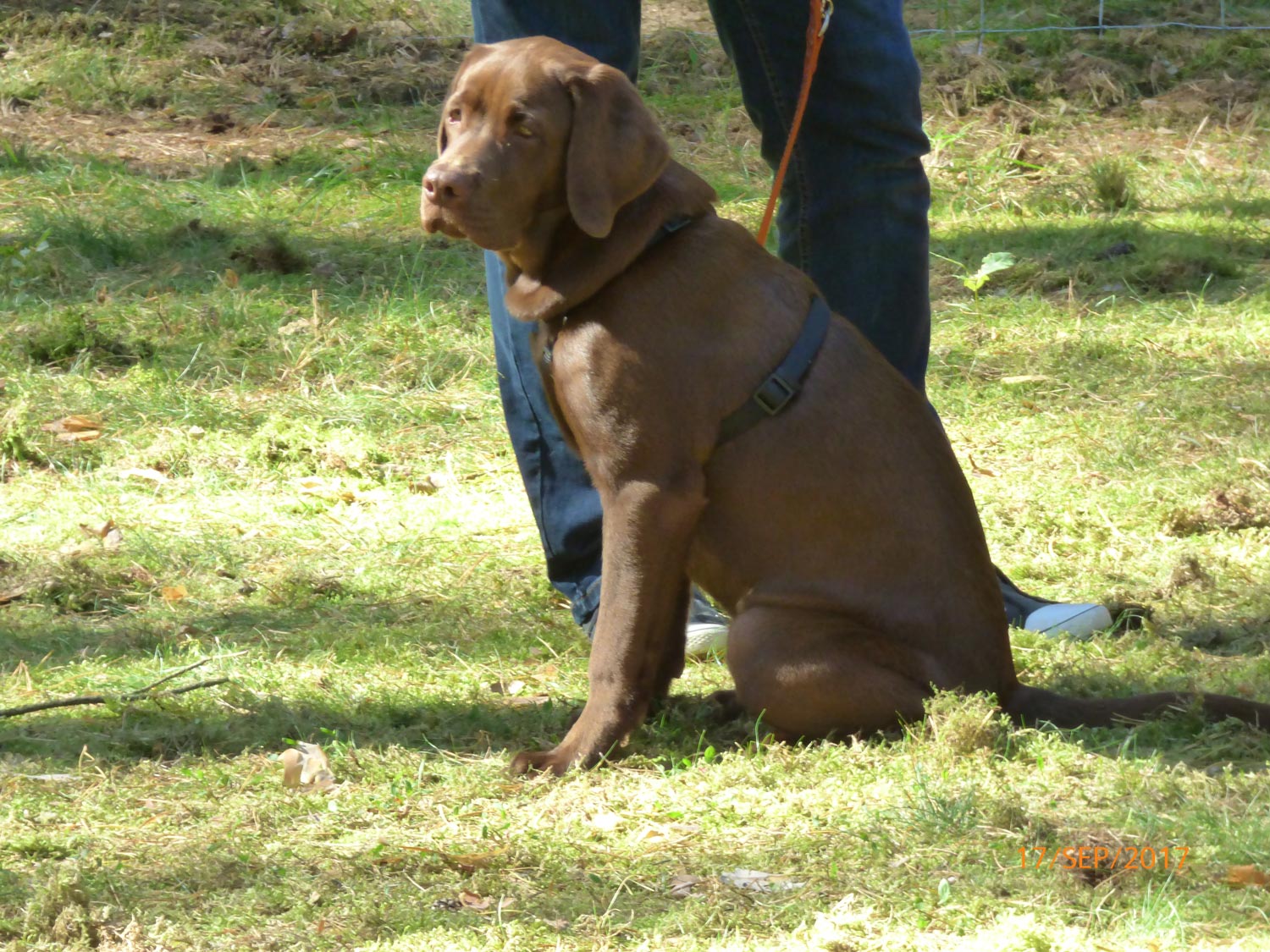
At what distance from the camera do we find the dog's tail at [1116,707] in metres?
2.66

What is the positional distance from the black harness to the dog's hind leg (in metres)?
0.34

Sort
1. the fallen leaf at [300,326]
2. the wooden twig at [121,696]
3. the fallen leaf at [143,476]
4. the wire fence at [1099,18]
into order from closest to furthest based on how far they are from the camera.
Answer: the wooden twig at [121,696], the fallen leaf at [143,476], the fallen leaf at [300,326], the wire fence at [1099,18]

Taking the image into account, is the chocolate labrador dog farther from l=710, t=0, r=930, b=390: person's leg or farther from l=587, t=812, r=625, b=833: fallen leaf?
l=710, t=0, r=930, b=390: person's leg

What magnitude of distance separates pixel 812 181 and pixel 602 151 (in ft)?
2.81

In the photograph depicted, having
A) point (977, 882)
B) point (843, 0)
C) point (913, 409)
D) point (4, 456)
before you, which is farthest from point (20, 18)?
point (977, 882)

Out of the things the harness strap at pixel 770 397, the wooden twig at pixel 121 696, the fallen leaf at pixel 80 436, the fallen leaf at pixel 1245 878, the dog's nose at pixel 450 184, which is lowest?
the wooden twig at pixel 121 696

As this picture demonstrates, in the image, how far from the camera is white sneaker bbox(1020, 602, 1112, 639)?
3244 millimetres

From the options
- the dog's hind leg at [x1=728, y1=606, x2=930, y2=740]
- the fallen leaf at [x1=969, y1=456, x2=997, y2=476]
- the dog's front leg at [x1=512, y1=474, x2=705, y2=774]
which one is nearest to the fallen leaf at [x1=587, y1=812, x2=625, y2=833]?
the dog's front leg at [x1=512, y1=474, x2=705, y2=774]

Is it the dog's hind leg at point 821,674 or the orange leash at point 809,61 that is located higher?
the orange leash at point 809,61

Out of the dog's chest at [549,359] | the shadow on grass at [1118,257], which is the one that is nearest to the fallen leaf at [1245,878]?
the dog's chest at [549,359]

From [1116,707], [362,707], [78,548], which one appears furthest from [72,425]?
[1116,707]

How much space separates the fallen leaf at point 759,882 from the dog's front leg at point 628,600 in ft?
1.64

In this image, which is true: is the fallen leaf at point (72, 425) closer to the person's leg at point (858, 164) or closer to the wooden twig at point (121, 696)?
the wooden twig at point (121, 696)

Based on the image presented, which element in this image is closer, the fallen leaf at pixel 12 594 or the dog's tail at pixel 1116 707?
the dog's tail at pixel 1116 707
